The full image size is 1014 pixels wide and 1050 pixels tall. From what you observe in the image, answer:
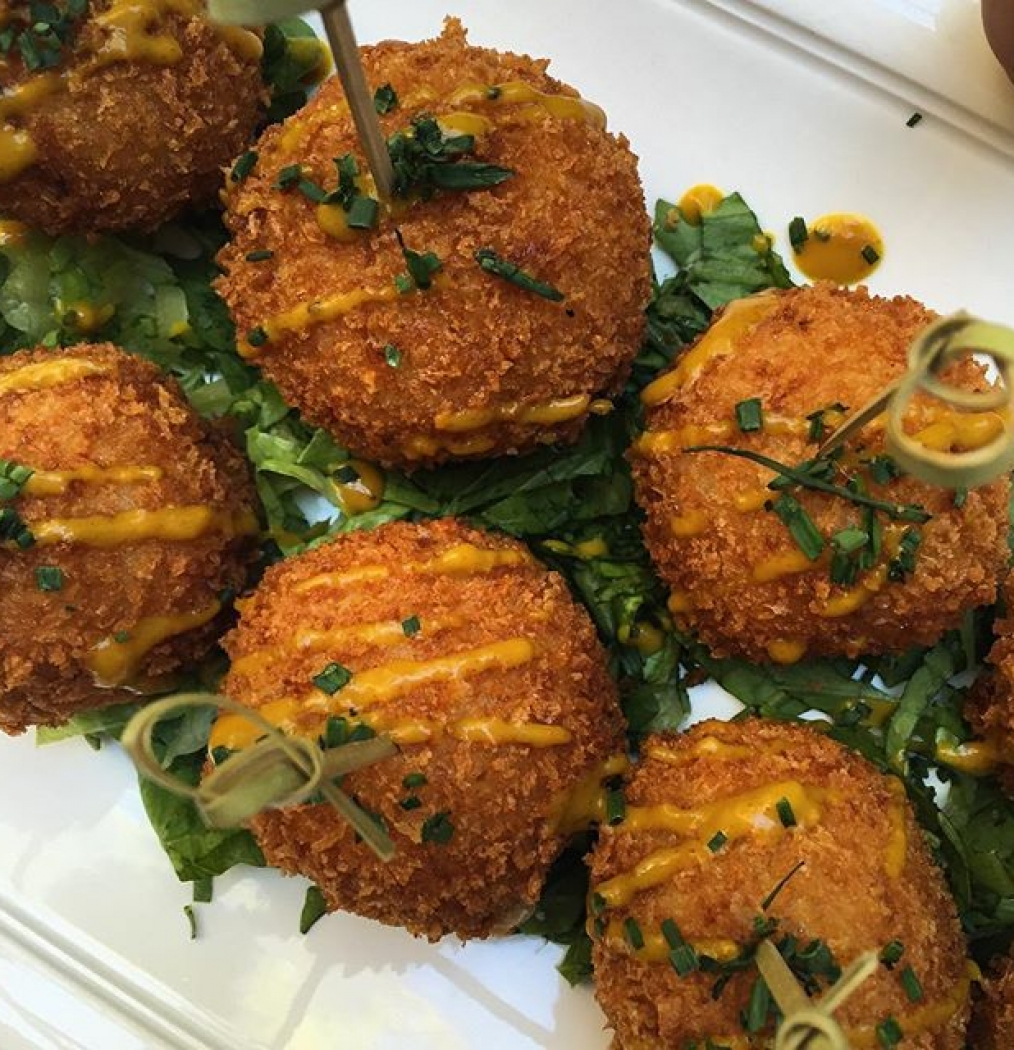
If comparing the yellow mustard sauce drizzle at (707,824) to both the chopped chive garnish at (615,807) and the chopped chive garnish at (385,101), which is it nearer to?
the chopped chive garnish at (615,807)

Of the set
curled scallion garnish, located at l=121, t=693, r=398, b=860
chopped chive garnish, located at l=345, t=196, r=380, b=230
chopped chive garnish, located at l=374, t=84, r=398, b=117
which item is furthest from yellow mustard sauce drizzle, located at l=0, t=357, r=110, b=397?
curled scallion garnish, located at l=121, t=693, r=398, b=860

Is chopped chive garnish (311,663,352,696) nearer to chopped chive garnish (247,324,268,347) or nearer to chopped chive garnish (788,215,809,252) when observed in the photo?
chopped chive garnish (247,324,268,347)

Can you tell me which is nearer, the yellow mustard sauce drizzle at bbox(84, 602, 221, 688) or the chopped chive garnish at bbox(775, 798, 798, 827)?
the chopped chive garnish at bbox(775, 798, 798, 827)

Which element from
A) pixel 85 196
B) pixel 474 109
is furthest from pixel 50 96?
pixel 474 109

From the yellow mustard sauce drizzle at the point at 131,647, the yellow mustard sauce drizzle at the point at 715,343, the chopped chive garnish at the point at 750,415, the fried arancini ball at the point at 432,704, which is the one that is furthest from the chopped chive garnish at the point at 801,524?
the yellow mustard sauce drizzle at the point at 131,647

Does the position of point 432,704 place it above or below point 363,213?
below

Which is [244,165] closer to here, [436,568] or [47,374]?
[47,374]

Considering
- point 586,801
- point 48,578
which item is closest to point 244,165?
point 48,578
